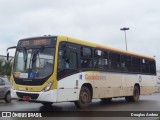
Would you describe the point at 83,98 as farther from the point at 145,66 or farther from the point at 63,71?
the point at 145,66

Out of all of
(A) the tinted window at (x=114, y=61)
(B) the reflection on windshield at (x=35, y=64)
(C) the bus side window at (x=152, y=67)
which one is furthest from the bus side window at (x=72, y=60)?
(C) the bus side window at (x=152, y=67)

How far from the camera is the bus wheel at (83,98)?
50.9 ft

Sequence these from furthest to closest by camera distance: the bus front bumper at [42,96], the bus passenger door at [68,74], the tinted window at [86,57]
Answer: the tinted window at [86,57] < the bus passenger door at [68,74] < the bus front bumper at [42,96]

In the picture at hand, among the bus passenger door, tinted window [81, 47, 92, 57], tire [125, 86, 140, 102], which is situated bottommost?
tire [125, 86, 140, 102]

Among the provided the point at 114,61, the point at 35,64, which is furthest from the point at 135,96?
the point at 35,64

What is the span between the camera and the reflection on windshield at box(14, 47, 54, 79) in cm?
1380

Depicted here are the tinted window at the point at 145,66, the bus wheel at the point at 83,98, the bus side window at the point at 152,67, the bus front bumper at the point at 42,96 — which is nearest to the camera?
the bus front bumper at the point at 42,96

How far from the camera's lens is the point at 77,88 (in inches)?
598

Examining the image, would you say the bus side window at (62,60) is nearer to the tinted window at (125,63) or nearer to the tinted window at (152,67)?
the tinted window at (125,63)

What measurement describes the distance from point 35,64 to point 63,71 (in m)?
1.21

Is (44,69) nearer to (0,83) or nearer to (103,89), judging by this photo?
(103,89)

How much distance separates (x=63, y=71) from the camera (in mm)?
14250

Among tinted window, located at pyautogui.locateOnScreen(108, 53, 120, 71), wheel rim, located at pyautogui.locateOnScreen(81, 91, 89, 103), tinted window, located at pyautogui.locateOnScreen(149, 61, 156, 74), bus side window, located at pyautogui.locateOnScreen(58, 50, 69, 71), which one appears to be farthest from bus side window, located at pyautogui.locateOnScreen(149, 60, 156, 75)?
bus side window, located at pyautogui.locateOnScreen(58, 50, 69, 71)

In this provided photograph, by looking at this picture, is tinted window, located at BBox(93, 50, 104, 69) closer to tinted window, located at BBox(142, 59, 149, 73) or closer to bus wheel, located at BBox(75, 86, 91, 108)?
bus wheel, located at BBox(75, 86, 91, 108)
